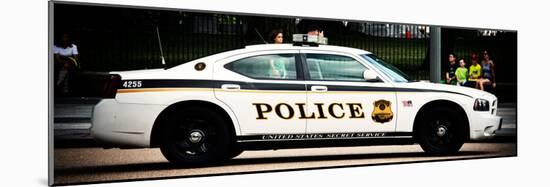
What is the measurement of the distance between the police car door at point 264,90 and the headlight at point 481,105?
2528 mm

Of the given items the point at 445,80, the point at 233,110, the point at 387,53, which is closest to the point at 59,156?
the point at 233,110

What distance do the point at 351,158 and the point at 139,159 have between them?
106 inches

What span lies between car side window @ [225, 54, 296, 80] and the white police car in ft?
0.04

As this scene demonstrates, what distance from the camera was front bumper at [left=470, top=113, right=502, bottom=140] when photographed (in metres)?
11.4

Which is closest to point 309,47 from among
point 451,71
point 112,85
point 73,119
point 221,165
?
point 221,165

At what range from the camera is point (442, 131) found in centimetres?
1133

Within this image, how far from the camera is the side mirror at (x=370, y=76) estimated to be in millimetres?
10602

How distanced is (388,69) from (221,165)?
248 centimetres

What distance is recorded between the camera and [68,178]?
909 centimetres

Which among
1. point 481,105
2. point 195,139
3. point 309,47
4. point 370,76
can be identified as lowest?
point 195,139

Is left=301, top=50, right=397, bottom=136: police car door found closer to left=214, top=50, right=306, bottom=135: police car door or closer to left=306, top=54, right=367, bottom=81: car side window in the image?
left=306, top=54, right=367, bottom=81: car side window

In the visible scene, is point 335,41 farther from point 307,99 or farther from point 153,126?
point 153,126

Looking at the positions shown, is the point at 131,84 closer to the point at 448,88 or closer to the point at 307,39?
the point at 307,39

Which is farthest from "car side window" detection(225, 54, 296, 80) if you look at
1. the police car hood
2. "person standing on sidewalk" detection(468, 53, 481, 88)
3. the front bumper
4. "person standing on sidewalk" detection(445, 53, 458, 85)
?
"person standing on sidewalk" detection(468, 53, 481, 88)
